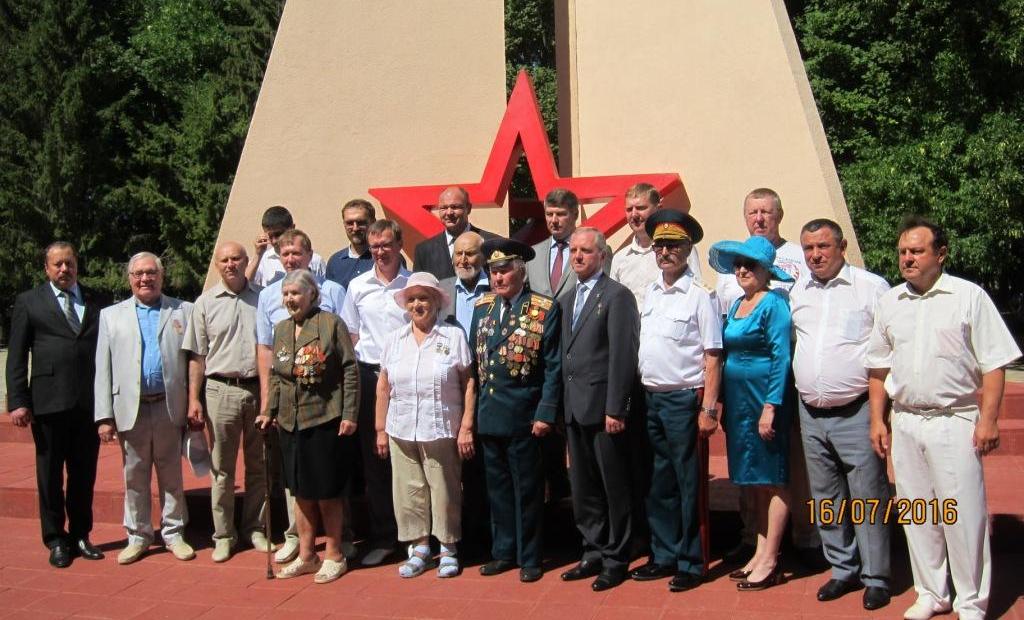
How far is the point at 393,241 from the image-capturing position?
16.1ft

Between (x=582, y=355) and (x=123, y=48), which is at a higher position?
(x=123, y=48)

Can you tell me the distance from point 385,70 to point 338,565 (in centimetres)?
444

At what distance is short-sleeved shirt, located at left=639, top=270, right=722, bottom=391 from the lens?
4152 mm

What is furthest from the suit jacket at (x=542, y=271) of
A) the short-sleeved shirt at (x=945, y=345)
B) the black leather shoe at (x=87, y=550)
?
the black leather shoe at (x=87, y=550)

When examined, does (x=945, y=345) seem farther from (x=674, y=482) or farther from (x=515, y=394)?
(x=515, y=394)

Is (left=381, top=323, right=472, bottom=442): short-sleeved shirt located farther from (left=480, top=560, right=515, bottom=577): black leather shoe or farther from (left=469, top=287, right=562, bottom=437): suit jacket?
(left=480, top=560, right=515, bottom=577): black leather shoe

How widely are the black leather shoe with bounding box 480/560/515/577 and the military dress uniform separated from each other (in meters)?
0.03

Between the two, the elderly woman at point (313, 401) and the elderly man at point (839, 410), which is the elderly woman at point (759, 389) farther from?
the elderly woman at point (313, 401)

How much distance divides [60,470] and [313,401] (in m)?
1.71

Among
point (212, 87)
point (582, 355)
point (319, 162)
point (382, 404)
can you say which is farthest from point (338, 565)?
point (212, 87)

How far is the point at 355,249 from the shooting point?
543 centimetres

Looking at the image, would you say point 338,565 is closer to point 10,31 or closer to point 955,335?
point 955,335

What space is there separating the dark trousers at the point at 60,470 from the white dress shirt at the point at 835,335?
3817mm

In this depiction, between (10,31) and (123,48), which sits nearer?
(10,31)
